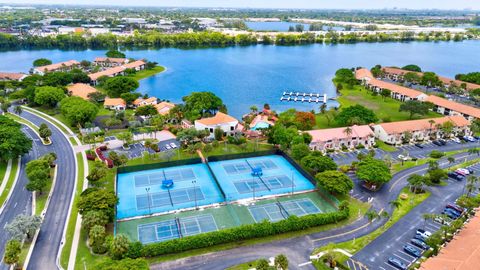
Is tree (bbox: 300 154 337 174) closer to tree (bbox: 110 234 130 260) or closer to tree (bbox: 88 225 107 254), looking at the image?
tree (bbox: 110 234 130 260)

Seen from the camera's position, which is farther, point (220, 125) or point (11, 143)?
point (220, 125)

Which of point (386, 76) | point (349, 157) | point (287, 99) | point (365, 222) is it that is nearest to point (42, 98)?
point (287, 99)

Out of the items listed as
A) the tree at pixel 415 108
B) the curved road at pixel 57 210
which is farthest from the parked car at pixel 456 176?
the curved road at pixel 57 210

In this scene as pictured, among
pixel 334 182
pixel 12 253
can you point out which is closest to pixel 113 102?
pixel 12 253

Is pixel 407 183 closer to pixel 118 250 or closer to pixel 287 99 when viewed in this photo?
pixel 118 250

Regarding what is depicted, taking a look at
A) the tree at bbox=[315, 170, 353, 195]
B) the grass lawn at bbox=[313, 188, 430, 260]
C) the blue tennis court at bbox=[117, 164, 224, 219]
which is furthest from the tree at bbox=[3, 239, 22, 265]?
the tree at bbox=[315, 170, 353, 195]

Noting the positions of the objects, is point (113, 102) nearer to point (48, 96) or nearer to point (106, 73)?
point (48, 96)

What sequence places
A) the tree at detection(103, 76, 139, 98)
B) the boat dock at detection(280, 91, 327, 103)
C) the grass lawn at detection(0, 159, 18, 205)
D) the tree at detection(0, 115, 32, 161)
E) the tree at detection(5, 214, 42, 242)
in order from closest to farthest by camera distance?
the tree at detection(5, 214, 42, 242) < the grass lawn at detection(0, 159, 18, 205) < the tree at detection(0, 115, 32, 161) < the tree at detection(103, 76, 139, 98) < the boat dock at detection(280, 91, 327, 103)
